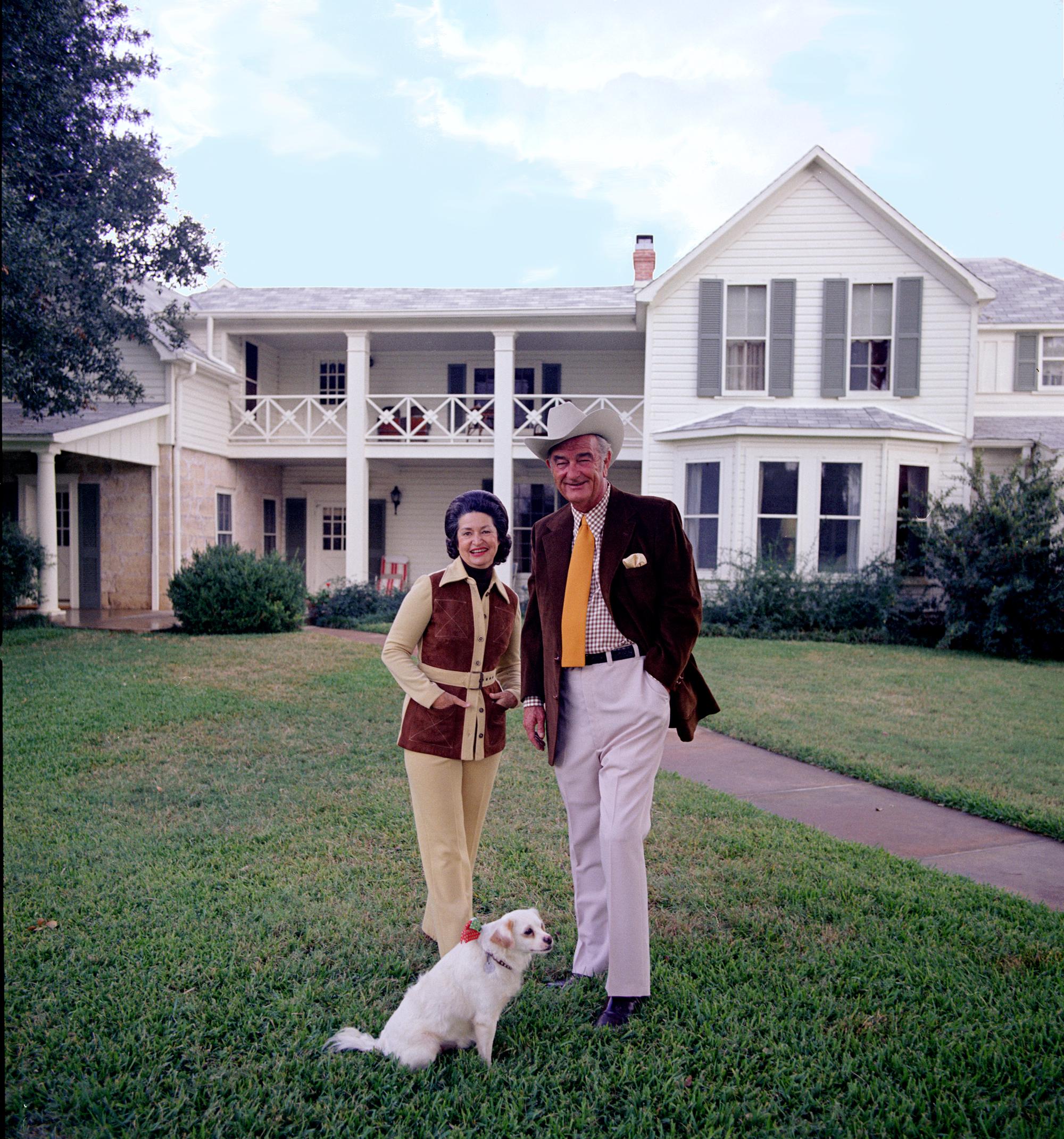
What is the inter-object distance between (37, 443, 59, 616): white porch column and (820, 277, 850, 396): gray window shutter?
1177cm

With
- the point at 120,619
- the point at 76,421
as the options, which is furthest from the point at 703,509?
the point at 76,421

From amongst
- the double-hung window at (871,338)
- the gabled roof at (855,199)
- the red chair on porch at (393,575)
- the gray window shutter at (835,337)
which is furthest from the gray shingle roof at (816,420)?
the red chair on porch at (393,575)

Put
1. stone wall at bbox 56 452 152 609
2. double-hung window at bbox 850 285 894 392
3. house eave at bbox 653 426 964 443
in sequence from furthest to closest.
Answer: stone wall at bbox 56 452 152 609, double-hung window at bbox 850 285 894 392, house eave at bbox 653 426 964 443

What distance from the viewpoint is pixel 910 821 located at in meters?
5.27

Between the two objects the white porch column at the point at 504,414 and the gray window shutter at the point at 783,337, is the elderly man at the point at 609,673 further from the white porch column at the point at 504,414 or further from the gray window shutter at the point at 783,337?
the white porch column at the point at 504,414

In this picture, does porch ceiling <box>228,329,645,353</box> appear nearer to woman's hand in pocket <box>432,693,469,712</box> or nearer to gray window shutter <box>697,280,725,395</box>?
gray window shutter <box>697,280,725,395</box>

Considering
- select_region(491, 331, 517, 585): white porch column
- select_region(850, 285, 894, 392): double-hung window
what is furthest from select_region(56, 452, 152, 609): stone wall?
select_region(850, 285, 894, 392): double-hung window

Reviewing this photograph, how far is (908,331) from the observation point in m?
14.5

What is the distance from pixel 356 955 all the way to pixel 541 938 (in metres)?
1.09

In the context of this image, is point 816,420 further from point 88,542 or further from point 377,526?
point 88,542

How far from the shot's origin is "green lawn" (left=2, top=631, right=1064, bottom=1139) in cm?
266

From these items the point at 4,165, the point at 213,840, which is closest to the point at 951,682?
the point at 213,840

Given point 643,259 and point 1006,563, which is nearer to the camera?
point 1006,563

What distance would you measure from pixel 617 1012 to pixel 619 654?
47.8 inches
